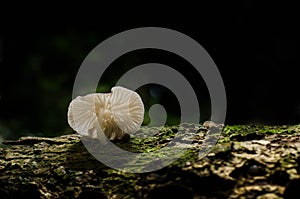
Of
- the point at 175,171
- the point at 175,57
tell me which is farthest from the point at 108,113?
the point at 175,57

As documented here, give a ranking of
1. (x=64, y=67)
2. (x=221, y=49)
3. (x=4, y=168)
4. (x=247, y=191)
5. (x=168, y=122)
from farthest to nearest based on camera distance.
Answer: (x=221, y=49)
(x=64, y=67)
(x=168, y=122)
(x=4, y=168)
(x=247, y=191)

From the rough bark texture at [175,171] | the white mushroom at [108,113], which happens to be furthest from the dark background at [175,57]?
the rough bark texture at [175,171]

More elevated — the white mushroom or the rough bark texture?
the white mushroom

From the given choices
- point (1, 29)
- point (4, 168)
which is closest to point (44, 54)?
point (1, 29)

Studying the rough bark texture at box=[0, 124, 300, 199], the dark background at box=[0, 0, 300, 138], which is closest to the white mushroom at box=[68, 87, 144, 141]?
the rough bark texture at box=[0, 124, 300, 199]

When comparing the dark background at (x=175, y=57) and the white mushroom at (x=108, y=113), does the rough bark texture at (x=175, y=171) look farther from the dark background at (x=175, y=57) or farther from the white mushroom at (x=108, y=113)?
the dark background at (x=175, y=57)

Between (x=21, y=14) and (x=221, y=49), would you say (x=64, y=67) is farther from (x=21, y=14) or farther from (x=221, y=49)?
(x=221, y=49)

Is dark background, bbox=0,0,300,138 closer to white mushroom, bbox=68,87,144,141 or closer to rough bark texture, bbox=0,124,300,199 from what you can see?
white mushroom, bbox=68,87,144,141
